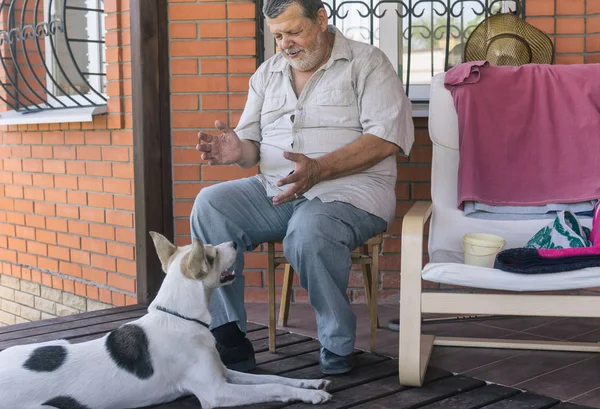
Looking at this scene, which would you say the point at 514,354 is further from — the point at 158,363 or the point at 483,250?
the point at 158,363

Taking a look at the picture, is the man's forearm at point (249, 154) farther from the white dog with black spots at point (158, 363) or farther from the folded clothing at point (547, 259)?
the folded clothing at point (547, 259)

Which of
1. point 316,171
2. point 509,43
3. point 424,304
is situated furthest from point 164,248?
point 509,43

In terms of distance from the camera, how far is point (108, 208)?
12.7 feet

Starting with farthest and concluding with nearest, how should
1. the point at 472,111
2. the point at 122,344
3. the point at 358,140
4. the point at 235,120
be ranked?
the point at 235,120, the point at 472,111, the point at 358,140, the point at 122,344

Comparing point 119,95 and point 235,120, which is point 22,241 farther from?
point 235,120

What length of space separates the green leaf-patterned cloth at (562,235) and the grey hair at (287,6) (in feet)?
3.62

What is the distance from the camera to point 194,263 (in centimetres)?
220

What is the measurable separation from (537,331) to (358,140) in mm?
1175

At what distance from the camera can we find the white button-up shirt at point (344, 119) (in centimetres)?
266

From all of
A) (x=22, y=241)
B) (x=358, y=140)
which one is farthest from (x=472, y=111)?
(x=22, y=241)

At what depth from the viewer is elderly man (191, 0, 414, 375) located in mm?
2506

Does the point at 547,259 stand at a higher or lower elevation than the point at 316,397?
higher

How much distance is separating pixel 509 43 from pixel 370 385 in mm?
1584

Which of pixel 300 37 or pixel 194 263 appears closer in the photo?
pixel 194 263
